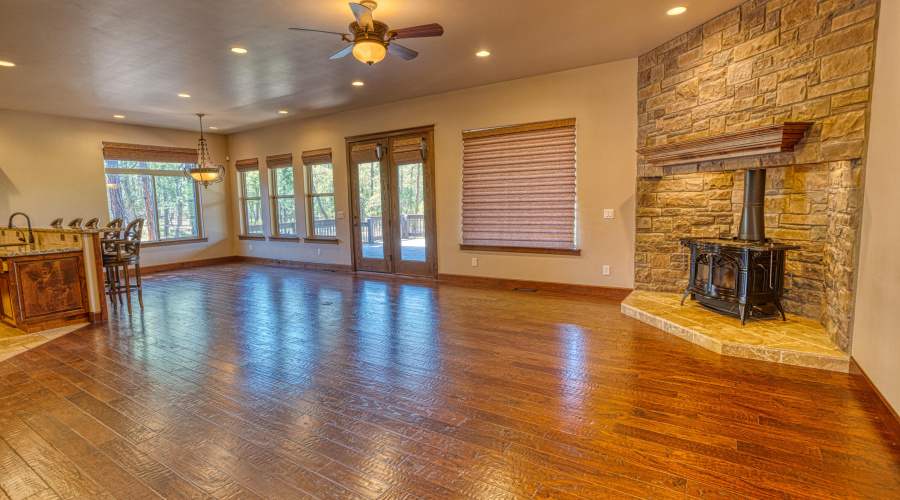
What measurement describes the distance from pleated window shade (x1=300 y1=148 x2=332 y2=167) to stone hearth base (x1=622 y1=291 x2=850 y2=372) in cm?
610

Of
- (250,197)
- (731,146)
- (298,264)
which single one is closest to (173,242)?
(250,197)

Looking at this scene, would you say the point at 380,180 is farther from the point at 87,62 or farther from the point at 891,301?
the point at 891,301

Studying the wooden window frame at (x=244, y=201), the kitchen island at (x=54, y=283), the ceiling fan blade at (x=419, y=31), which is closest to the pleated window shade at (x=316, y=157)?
the wooden window frame at (x=244, y=201)

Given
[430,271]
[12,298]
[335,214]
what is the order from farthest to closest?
1. [335,214]
2. [430,271]
3. [12,298]

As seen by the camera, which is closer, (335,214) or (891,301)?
(891,301)

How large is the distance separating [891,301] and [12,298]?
24.0ft

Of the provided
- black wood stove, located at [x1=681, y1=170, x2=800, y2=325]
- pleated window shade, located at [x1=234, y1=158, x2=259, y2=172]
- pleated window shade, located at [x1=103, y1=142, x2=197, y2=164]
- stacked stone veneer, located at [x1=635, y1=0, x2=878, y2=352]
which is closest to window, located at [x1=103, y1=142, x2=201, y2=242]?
pleated window shade, located at [x1=103, y1=142, x2=197, y2=164]

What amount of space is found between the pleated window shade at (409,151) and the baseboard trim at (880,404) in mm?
5589

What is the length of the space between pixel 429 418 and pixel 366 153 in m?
5.90

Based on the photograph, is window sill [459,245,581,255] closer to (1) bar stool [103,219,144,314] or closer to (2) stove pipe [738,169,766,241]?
(2) stove pipe [738,169,766,241]

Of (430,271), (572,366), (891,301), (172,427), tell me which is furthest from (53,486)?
(430,271)

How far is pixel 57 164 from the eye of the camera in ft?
24.3

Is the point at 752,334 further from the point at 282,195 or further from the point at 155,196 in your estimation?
the point at 155,196

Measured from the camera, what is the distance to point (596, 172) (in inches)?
217
